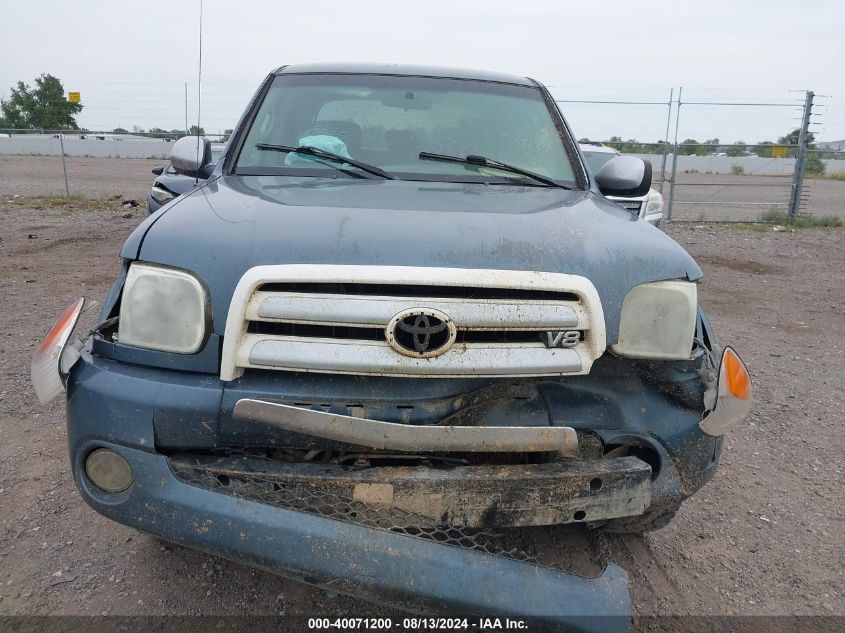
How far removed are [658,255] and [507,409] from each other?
2.33ft

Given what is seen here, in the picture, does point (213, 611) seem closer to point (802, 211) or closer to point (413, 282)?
point (413, 282)

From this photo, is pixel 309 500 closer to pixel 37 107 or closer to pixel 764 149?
pixel 764 149

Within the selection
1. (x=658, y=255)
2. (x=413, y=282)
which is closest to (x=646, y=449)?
(x=658, y=255)

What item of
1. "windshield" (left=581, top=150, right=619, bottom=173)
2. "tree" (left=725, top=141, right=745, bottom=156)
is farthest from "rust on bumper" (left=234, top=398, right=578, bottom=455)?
"tree" (left=725, top=141, right=745, bottom=156)

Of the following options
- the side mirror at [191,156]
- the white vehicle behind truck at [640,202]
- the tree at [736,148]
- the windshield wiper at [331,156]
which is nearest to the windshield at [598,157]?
the white vehicle behind truck at [640,202]

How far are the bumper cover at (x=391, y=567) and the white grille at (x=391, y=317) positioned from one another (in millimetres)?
410

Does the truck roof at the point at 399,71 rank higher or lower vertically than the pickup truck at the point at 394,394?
higher

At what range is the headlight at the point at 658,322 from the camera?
7.08 feet

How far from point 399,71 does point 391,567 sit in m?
2.68

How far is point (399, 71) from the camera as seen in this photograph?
3670 mm

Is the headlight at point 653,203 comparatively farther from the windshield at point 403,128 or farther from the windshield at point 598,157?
the windshield at point 403,128

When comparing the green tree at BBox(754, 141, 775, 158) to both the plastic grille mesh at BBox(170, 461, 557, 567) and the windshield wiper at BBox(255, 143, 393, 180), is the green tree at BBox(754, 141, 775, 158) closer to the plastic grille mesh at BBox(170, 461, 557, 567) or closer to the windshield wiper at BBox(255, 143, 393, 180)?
the windshield wiper at BBox(255, 143, 393, 180)

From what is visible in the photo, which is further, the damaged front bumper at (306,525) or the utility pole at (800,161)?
the utility pole at (800,161)

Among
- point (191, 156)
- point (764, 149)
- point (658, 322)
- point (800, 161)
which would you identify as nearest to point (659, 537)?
point (658, 322)
